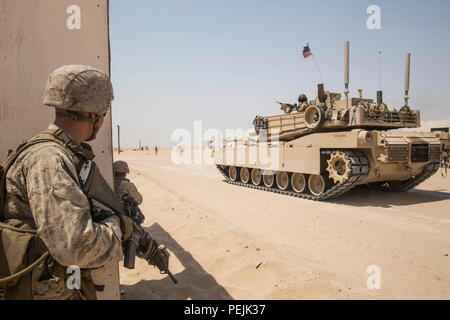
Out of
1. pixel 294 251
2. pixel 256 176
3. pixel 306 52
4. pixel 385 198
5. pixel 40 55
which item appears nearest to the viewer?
pixel 40 55

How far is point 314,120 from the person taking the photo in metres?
9.77

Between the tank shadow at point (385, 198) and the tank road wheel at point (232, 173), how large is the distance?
481 cm

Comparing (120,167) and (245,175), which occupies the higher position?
(120,167)

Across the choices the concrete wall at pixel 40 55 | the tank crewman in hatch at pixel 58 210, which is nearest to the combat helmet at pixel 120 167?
the concrete wall at pixel 40 55

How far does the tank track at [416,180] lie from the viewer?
929 centimetres

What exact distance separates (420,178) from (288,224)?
600cm

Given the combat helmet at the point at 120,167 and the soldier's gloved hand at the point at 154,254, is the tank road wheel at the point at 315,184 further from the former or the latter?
the soldier's gloved hand at the point at 154,254

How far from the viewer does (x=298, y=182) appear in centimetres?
1038

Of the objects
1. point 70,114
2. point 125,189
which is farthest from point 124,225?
point 125,189

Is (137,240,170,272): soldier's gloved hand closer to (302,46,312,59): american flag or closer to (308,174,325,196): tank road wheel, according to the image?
(308,174,325,196): tank road wheel

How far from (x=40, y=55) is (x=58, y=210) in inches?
65.4

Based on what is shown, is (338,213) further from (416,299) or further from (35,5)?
(35,5)

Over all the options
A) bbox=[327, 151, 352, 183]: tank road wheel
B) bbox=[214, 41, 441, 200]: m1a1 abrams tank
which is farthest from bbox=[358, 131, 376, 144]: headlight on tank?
bbox=[327, 151, 352, 183]: tank road wheel

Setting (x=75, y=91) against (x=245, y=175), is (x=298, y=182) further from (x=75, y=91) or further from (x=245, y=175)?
(x=75, y=91)
